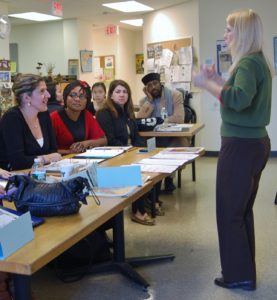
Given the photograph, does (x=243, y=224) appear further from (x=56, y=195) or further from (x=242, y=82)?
(x=56, y=195)

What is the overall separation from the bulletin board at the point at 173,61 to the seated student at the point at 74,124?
353 centimetres

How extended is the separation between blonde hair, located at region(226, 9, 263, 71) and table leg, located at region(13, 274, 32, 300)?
1364 mm

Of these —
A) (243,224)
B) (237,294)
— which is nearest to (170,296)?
(237,294)

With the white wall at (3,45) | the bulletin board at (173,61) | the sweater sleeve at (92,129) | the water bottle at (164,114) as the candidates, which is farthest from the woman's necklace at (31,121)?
the bulletin board at (173,61)

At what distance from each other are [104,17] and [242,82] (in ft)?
21.9

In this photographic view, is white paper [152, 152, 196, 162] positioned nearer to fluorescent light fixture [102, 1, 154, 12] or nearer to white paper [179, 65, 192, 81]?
white paper [179, 65, 192, 81]

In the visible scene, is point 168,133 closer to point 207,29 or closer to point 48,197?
point 48,197

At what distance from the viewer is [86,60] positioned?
27.8 ft

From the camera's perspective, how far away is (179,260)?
9.05ft

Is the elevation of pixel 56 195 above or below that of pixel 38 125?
below

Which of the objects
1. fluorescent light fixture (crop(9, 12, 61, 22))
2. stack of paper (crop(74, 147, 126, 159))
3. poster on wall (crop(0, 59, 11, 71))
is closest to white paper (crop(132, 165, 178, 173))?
stack of paper (crop(74, 147, 126, 159))

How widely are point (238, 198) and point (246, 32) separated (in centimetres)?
80

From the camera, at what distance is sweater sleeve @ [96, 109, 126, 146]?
3662mm

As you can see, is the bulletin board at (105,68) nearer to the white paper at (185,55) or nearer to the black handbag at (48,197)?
the white paper at (185,55)
